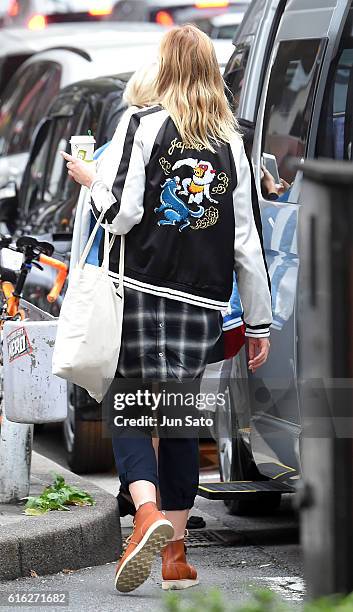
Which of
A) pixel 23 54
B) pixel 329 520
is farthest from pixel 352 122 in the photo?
pixel 23 54

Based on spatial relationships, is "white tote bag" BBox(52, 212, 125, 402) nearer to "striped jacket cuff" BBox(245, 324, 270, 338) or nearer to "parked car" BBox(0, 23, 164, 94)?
"striped jacket cuff" BBox(245, 324, 270, 338)

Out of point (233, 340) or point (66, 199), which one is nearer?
point (233, 340)

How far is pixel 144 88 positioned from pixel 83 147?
0.30 metres


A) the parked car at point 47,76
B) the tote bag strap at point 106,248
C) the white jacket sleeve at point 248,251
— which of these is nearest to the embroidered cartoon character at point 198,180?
the white jacket sleeve at point 248,251

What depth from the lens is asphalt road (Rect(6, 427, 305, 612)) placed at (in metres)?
4.93

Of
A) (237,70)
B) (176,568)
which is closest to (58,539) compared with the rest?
(176,568)

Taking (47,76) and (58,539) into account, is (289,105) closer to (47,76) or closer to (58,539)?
(58,539)

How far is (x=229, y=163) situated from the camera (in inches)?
196

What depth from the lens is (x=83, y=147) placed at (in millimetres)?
4996

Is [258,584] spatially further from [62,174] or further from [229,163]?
[62,174]

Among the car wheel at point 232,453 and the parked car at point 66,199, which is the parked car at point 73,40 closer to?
the parked car at point 66,199

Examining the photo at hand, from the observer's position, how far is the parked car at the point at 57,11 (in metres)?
20.2

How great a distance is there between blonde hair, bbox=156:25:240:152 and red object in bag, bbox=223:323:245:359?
717 millimetres

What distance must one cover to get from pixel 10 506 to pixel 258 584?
1.11m
